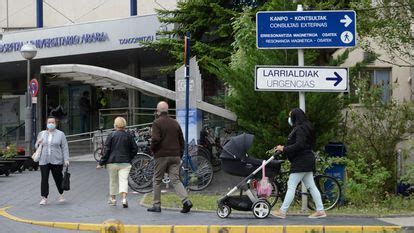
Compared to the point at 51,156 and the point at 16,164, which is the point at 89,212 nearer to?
the point at 51,156

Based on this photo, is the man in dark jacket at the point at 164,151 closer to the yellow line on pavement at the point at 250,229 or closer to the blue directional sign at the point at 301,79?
the yellow line on pavement at the point at 250,229

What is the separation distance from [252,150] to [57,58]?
1623 cm

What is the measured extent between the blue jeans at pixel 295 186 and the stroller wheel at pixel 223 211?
901 millimetres

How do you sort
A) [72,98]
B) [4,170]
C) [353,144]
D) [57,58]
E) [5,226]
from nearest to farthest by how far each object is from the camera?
[5,226] → [353,144] → [4,170] → [57,58] → [72,98]

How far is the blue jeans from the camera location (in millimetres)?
10055

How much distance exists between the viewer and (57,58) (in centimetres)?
2709

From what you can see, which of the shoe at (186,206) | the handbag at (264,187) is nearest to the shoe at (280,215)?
the handbag at (264,187)

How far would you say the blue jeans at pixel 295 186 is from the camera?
10055mm

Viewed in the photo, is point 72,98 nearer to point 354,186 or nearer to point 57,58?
point 57,58

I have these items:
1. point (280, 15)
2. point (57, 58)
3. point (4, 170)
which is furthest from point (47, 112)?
point (280, 15)

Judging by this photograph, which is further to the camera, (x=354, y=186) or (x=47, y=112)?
(x=47, y=112)

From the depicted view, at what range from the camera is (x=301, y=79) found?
35.7 ft

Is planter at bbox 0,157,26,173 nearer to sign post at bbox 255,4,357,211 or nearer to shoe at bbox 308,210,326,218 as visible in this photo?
sign post at bbox 255,4,357,211

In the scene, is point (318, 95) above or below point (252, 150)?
above
